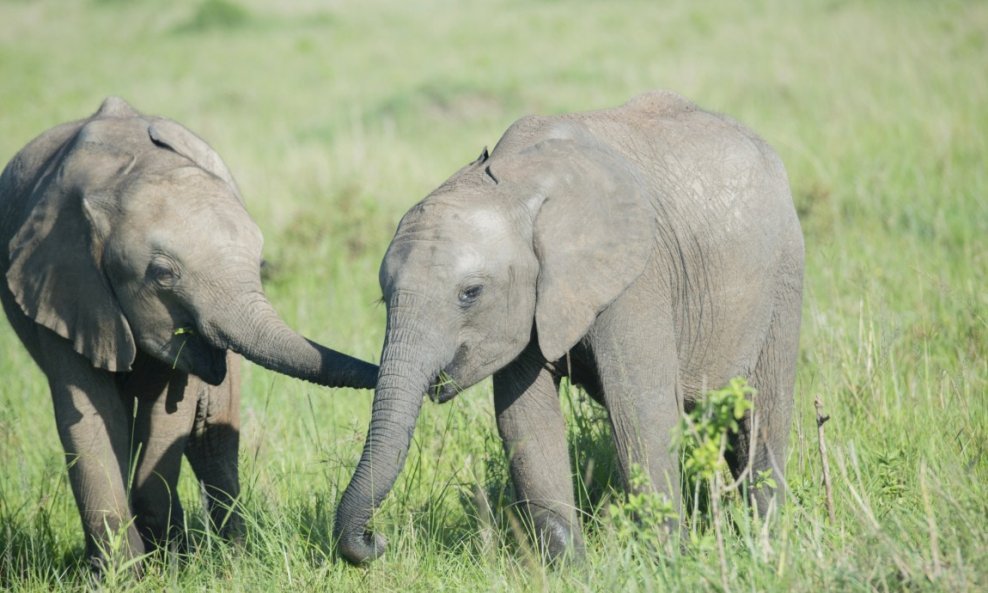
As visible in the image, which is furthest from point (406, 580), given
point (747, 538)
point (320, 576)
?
point (747, 538)

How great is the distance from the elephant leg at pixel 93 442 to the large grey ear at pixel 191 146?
96 cm

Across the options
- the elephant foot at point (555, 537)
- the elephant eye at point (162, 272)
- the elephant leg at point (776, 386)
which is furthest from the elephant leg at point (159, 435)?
the elephant leg at point (776, 386)

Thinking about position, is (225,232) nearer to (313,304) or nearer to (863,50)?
(313,304)

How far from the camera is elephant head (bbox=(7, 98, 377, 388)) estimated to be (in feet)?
15.1

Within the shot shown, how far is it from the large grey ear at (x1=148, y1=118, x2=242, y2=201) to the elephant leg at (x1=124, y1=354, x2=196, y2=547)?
2.85 ft

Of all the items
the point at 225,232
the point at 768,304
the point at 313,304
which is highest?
the point at 225,232

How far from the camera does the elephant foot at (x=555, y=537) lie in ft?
14.5

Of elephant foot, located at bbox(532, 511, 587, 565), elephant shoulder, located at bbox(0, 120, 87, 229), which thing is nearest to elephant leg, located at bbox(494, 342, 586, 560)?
elephant foot, located at bbox(532, 511, 587, 565)

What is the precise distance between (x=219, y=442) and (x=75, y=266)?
117cm

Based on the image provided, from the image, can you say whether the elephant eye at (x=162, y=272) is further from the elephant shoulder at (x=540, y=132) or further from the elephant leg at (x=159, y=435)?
the elephant shoulder at (x=540, y=132)

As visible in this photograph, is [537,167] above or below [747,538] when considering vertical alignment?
above

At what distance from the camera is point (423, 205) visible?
164 inches

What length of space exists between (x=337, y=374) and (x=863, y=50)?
12.1 meters

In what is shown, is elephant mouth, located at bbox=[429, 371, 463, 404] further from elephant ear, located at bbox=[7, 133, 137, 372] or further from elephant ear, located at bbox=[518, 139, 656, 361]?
elephant ear, located at bbox=[7, 133, 137, 372]
